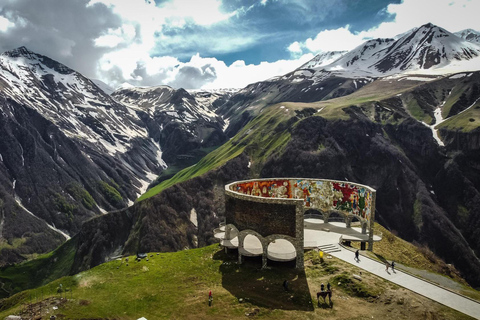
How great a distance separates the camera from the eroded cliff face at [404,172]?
131 meters

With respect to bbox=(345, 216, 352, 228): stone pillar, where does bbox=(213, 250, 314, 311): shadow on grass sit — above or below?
below

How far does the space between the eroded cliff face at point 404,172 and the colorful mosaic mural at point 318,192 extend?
94234 millimetres

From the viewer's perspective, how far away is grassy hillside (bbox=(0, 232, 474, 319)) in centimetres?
3164

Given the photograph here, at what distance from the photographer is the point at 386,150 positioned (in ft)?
535

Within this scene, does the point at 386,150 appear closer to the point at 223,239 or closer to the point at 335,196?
the point at 335,196

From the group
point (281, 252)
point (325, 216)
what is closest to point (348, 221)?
point (325, 216)

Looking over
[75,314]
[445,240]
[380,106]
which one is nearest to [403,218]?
[445,240]

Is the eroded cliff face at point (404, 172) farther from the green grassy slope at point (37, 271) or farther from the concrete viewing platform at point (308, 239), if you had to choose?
the green grassy slope at point (37, 271)

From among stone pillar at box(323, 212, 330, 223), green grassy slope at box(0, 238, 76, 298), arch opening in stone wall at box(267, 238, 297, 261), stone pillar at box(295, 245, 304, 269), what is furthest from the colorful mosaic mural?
green grassy slope at box(0, 238, 76, 298)

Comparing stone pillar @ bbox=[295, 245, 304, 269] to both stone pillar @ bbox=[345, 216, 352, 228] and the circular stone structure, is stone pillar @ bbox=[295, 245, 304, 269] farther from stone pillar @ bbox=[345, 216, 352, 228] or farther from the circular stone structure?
stone pillar @ bbox=[345, 216, 352, 228]

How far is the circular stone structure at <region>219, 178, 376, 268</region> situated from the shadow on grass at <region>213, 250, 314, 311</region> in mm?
1423

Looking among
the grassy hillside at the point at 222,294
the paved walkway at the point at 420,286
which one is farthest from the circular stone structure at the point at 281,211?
the paved walkway at the point at 420,286

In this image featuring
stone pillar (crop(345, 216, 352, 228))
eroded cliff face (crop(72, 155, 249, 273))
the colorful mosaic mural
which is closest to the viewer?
the colorful mosaic mural

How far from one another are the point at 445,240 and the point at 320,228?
103521 mm
